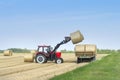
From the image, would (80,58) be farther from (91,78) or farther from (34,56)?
(91,78)

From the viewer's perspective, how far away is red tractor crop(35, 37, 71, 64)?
35469mm

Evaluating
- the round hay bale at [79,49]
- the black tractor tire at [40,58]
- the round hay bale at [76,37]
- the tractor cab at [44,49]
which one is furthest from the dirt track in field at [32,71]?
the round hay bale at [79,49]

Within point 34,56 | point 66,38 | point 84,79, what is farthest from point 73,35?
point 84,79

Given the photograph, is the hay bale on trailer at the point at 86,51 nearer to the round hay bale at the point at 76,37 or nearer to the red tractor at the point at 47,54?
the red tractor at the point at 47,54

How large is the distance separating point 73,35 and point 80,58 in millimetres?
3281

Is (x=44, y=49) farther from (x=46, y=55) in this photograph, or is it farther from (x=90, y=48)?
(x=90, y=48)

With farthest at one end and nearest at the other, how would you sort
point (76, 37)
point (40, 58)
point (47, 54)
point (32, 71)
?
1. point (47, 54)
2. point (40, 58)
3. point (76, 37)
4. point (32, 71)

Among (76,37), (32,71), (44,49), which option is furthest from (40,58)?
(32,71)

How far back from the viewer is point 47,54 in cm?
3575

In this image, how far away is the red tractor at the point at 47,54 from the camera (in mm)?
35469

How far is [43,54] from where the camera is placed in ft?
117

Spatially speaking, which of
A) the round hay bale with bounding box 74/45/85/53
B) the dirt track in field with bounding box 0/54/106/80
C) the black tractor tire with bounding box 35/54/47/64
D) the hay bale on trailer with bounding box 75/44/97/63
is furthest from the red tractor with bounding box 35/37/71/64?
the dirt track in field with bounding box 0/54/106/80

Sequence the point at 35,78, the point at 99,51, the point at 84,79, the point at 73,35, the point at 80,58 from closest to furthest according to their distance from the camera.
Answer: the point at 84,79 < the point at 35,78 < the point at 73,35 < the point at 80,58 < the point at 99,51

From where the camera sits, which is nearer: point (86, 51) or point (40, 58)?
point (40, 58)
